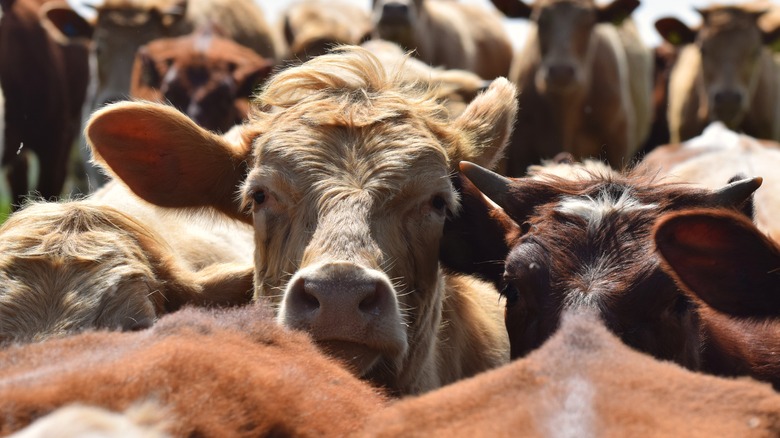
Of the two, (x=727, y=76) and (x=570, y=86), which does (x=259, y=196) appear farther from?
(x=727, y=76)

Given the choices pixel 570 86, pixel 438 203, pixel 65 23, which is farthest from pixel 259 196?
pixel 65 23

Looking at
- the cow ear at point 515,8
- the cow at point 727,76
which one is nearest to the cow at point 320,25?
the cow ear at point 515,8

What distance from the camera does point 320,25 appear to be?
13.6 metres

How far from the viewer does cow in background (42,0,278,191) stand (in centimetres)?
1180

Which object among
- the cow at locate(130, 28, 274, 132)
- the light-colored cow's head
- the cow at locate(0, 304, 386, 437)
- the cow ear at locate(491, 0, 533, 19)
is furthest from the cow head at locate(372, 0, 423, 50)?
the cow at locate(0, 304, 386, 437)

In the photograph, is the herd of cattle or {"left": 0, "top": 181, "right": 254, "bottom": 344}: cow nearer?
the herd of cattle

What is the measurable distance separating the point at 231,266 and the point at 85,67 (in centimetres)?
999

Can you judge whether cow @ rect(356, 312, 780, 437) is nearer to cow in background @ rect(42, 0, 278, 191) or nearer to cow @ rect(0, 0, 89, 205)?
cow in background @ rect(42, 0, 278, 191)

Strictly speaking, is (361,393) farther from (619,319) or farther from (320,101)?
(320,101)

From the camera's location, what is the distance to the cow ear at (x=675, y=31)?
13.8m

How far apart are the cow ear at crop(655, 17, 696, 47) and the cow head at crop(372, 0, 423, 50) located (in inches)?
125

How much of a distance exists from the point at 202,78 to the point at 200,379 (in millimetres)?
7364

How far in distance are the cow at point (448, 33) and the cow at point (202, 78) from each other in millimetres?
1900

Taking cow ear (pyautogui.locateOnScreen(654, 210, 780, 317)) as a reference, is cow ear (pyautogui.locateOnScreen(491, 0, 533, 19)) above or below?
below
